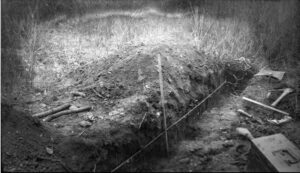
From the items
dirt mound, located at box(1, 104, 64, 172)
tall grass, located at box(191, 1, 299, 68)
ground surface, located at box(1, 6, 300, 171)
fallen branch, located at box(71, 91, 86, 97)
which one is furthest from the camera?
tall grass, located at box(191, 1, 299, 68)

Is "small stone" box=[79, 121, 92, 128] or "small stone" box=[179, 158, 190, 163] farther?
"small stone" box=[79, 121, 92, 128]

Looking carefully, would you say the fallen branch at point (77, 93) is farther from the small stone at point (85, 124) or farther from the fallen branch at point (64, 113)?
the small stone at point (85, 124)

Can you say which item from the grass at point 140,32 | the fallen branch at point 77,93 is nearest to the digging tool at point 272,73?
the grass at point 140,32

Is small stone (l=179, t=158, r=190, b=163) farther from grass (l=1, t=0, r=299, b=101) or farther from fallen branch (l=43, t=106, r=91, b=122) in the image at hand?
grass (l=1, t=0, r=299, b=101)

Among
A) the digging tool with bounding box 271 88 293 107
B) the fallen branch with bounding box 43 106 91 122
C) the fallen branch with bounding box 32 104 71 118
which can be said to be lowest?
the digging tool with bounding box 271 88 293 107

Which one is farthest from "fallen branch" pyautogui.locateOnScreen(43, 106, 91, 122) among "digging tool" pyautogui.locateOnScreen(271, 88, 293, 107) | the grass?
"digging tool" pyautogui.locateOnScreen(271, 88, 293, 107)

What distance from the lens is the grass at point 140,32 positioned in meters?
3.49

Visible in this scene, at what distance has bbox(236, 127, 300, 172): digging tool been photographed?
1981 millimetres

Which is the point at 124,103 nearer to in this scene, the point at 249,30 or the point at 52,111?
the point at 52,111

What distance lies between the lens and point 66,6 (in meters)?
4.12

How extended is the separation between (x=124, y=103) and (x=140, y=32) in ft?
6.61

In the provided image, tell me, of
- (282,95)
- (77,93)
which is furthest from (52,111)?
(282,95)

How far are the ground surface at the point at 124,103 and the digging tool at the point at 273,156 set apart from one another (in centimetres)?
11

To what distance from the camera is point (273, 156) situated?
206 cm
